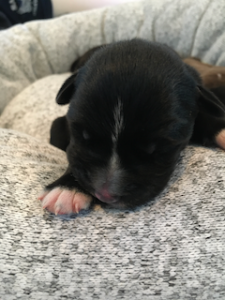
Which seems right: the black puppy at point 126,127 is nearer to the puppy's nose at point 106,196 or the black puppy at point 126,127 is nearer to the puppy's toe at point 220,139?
the puppy's nose at point 106,196

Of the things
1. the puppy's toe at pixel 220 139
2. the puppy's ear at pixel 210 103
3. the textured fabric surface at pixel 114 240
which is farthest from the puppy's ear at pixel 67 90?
the puppy's toe at pixel 220 139

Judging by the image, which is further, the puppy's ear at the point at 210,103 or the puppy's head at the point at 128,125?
the puppy's ear at the point at 210,103

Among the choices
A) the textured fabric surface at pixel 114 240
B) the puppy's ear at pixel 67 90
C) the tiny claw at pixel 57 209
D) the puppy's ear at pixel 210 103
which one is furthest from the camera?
the puppy's ear at pixel 67 90

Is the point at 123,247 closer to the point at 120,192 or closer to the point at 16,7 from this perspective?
the point at 120,192

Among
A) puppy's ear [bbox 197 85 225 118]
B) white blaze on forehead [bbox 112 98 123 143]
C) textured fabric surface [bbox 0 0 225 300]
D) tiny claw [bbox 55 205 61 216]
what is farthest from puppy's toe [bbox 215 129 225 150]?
tiny claw [bbox 55 205 61 216]

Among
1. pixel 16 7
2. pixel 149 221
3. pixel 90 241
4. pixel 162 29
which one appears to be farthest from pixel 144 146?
pixel 16 7

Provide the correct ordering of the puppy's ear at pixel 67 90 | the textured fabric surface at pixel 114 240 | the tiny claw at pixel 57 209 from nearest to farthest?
the textured fabric surface at pixel 114 240
the tiny claw at pixel 57 209
the puppy's ear at pixel 67 90

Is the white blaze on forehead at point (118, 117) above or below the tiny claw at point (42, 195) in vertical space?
above
